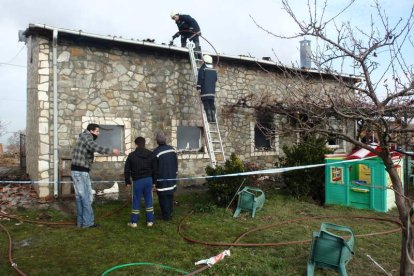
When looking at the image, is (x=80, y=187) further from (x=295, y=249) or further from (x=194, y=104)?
(x=194, y=104)

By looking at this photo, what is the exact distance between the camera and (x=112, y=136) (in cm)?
927

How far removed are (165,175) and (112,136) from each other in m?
3.40

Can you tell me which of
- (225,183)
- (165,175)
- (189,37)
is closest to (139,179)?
(165,175)

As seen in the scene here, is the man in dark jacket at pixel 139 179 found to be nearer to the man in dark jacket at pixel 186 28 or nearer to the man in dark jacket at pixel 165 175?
the man in dark jacket at pixel 165 175

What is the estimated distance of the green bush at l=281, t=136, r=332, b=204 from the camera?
338 inches

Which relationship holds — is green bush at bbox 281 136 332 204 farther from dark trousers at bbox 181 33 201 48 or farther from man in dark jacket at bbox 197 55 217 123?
dark trousers at bbox 181 33 201 48

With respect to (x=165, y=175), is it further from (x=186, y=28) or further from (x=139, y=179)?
(x=186, y=28)

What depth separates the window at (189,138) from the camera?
1030 centimetres

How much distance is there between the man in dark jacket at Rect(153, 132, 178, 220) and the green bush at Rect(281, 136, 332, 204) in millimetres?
3524

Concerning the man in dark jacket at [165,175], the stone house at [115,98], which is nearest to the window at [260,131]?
the stone house at [115,98]

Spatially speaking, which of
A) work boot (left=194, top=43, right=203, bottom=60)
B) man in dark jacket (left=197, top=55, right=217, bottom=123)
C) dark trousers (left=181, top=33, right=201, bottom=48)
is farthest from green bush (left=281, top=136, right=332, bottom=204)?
dark trousers (left=181, top=33, right=201, bottom=48)

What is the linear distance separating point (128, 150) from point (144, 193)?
3.27 m

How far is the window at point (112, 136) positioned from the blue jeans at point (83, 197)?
312cm

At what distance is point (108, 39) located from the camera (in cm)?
868
